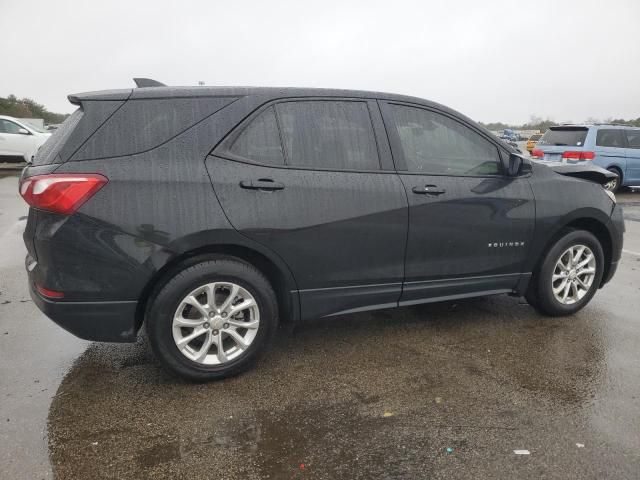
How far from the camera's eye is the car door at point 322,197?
3.10m

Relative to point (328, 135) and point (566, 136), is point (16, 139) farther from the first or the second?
point (328, 135)

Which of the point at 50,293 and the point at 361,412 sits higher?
the point at 50,293

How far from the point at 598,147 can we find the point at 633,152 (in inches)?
52.1

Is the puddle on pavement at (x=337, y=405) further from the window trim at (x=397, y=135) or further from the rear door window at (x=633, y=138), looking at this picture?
the rear door window at (x=633, y=138)

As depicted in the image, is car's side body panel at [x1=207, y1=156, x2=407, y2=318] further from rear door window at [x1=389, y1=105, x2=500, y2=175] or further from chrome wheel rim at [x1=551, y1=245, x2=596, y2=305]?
chrome wheel rim at [x1=551, y1=245, x2=596, y2=305]

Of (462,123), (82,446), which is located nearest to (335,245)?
(462,123)

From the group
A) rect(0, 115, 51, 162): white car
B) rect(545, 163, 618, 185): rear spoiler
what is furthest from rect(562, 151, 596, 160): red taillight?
rect(0, 115, 51, 162): white car

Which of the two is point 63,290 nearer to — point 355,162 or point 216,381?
point 216,381

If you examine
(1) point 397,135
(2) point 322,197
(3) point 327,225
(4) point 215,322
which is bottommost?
(4) point 215,322

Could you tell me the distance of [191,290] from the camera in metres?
3.00

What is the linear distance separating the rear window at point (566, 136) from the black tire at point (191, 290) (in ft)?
36.8

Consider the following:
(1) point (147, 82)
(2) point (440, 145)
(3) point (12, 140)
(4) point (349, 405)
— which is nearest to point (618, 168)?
(2) point (440, 145)

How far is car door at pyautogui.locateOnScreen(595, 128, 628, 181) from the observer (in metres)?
12.6

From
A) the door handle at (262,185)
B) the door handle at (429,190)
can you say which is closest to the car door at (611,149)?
the door handle at (429,190)
